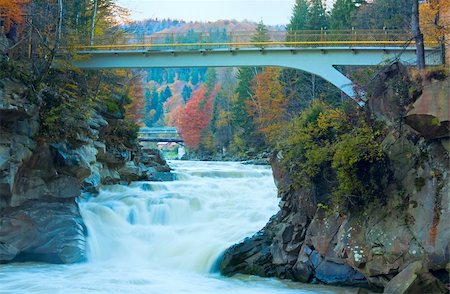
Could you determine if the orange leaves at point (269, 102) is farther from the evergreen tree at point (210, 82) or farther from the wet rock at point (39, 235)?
the evergreen tree at point (210, 82)

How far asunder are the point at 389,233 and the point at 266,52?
14768 mm

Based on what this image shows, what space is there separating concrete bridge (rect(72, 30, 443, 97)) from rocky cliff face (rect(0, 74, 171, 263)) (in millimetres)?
7125

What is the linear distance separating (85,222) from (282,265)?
7356mm

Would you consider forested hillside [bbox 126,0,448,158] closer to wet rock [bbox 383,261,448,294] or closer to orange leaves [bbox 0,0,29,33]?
wet rock [bbox 383,261,448,294]

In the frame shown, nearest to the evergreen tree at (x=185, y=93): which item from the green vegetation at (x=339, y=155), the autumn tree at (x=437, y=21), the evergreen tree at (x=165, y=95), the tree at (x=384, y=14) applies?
the evergreen tree at (x=165, y=95)

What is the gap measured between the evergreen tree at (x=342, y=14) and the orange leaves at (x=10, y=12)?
25601 mm

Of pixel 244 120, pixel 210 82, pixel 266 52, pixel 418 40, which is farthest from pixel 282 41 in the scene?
pixel 210 82

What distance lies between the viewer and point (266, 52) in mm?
24344

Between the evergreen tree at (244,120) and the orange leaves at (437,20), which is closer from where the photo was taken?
the orange leaves at (437,20)

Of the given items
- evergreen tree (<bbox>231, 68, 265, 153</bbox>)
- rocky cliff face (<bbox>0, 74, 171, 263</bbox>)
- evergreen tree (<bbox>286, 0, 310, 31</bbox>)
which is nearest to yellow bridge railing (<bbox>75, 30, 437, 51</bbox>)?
rocky cliff face (<bbox>0, 74, 171, 263</bbox>)

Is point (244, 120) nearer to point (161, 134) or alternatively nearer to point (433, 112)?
point (161, 134)

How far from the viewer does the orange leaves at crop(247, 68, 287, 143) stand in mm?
36781

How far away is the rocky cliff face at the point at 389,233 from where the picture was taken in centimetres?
1048

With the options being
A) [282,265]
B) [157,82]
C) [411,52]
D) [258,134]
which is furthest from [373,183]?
[157,82]
